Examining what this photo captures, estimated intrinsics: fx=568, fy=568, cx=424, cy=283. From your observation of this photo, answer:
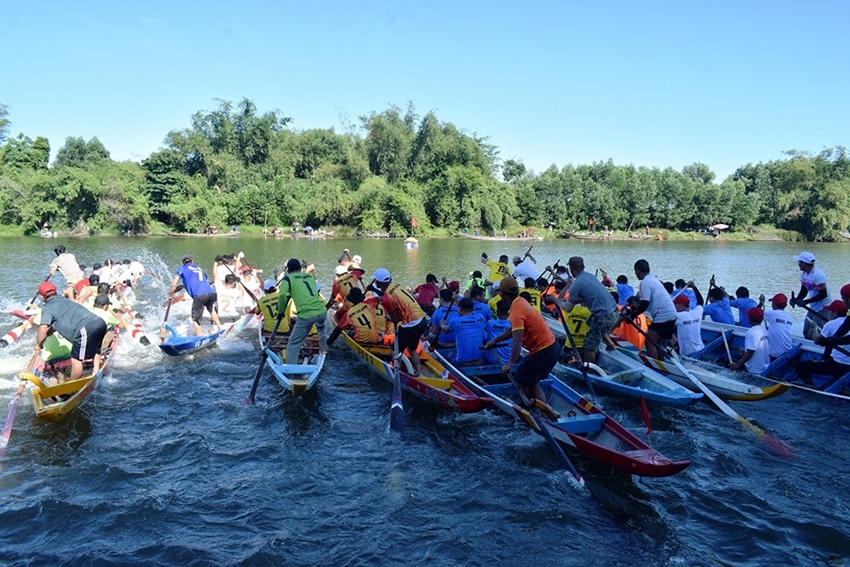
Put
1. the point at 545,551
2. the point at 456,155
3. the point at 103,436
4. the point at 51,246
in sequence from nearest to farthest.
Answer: the point at 545,551 → the point at 103,436 → the point at 51,246 → the point at 456,155

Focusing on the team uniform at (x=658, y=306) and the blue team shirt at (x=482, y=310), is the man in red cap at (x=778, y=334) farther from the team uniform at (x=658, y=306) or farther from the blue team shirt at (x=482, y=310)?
the blue team shirt at (x=482, y=310)

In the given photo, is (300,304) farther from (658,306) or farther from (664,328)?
(664,328)

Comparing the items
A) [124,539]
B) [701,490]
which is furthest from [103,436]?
[701,490]

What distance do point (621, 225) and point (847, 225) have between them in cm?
2258

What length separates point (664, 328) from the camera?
10.3 meters

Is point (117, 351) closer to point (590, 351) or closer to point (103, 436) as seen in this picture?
point (103, 436)

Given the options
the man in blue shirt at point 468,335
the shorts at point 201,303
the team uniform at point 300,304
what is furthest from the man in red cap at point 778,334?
the shorts at point 201,303

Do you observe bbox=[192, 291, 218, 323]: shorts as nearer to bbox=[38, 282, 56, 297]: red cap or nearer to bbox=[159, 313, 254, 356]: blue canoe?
bbox=[159, 313, 254, 356]: blue canoe

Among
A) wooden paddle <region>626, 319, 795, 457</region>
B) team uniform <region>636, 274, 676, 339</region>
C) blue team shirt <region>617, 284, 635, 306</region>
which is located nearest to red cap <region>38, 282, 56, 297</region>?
team uniform <region>636, 274, 676, 339</region>

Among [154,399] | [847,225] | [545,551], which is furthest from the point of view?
[847,225]

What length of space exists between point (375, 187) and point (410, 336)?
175 feet

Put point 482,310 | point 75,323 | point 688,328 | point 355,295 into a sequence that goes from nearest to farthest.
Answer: point 75,323, point 482,310, point 355,295, point 688,328

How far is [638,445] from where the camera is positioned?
645 cm

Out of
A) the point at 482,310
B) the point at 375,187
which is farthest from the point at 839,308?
the point at 375,187
